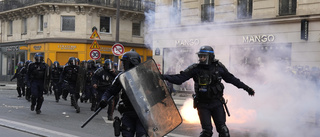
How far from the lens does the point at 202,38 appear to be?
14.3 m

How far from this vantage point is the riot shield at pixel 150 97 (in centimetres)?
420

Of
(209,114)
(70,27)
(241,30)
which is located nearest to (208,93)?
(209,114)

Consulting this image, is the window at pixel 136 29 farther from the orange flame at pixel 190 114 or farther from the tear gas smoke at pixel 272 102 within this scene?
the orange flame at pixel 190 114

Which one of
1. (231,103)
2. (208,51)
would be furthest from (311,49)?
(208,51)

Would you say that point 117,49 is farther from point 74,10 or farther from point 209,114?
point 74,10

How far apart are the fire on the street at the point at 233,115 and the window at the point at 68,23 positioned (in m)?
20.8

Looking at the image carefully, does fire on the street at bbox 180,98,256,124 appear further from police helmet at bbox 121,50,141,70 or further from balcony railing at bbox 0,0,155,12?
balcony railing at bbox 0,0,155,12

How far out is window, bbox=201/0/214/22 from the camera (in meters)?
14.8

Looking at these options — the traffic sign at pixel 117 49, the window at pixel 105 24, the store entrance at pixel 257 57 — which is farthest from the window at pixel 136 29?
the store entrance at pixel 257 57

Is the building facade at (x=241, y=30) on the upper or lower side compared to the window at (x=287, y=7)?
lower

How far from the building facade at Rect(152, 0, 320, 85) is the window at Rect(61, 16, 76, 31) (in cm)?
1468

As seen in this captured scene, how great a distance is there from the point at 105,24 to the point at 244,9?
17.3m

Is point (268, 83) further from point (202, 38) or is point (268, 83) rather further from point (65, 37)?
point (65, 37)

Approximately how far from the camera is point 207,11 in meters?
14.9
